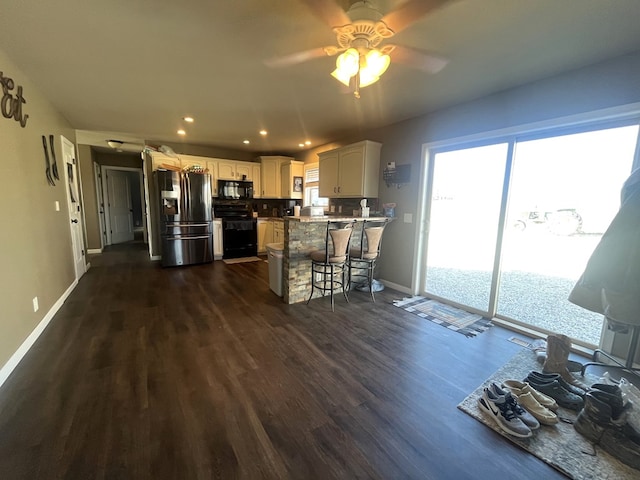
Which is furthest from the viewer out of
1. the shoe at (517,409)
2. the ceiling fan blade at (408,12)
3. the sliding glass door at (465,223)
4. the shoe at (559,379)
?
the sliding glass door at (465,223)

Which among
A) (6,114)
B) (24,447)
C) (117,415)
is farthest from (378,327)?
(6,114)

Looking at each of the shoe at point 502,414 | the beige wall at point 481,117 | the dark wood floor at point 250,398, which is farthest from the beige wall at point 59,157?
the shoe at point 502,414

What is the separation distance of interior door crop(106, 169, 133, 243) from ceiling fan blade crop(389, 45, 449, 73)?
822 centimetres

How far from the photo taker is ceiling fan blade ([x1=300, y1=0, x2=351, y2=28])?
1562 millimetres

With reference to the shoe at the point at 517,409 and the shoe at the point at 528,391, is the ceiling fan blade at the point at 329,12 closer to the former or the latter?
the shoe at the point at 517,409

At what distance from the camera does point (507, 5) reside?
1.59 m

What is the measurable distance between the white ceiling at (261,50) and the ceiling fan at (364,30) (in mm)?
89

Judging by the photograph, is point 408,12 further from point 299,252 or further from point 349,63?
point 299,252

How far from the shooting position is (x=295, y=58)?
7.32 ft

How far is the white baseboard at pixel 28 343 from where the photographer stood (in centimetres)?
197

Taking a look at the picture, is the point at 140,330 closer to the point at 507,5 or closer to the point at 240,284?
the point at 240,284

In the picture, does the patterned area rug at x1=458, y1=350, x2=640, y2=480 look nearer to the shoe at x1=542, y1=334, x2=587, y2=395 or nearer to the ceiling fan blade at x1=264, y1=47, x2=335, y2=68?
the shoe at x1=542, y1=334, x2=587, y2=395

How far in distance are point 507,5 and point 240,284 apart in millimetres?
4153

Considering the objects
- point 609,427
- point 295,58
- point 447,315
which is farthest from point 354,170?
point 609,427
